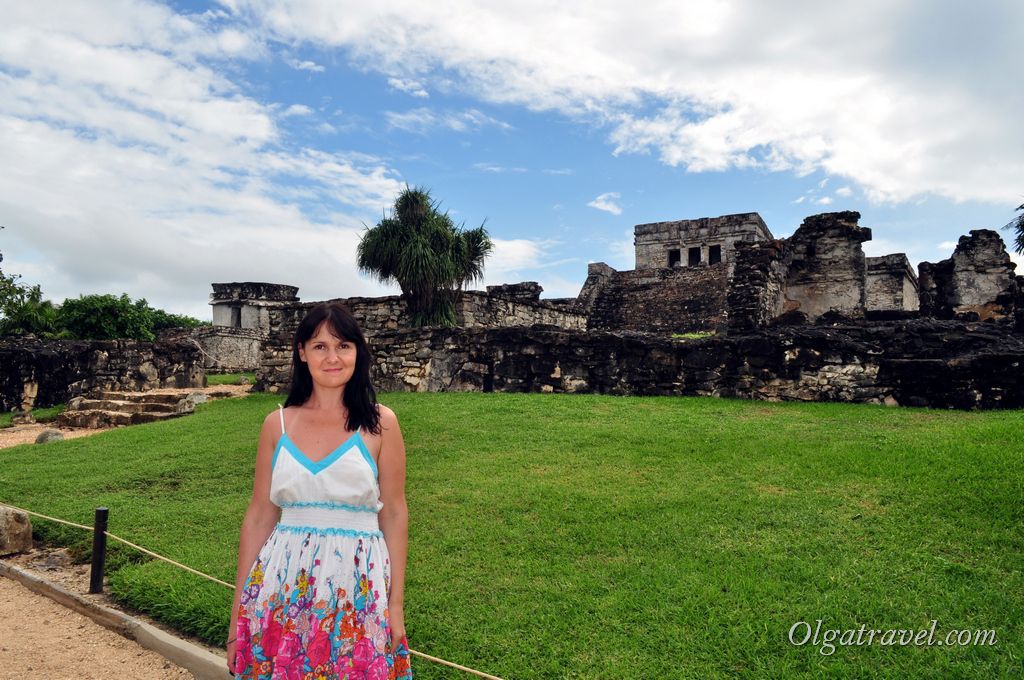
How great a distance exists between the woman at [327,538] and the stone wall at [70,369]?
14478mm

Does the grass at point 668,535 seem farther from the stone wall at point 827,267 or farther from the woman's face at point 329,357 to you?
the stone wall at point 827,267

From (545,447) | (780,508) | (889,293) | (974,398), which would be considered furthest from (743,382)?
(889,293)

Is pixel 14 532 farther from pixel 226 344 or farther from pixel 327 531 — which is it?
pixel 226 344

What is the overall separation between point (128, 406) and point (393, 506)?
12219mm

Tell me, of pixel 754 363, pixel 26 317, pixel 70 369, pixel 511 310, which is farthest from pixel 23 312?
pixel 754 363

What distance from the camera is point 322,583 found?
77.6 inches

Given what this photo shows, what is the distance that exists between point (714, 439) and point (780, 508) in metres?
1.85

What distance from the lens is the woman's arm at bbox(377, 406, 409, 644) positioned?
2.04m

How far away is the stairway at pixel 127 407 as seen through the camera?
38.4ft

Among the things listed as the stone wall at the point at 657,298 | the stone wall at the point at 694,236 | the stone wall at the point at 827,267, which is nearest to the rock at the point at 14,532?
the stone wall at the point at 827,267

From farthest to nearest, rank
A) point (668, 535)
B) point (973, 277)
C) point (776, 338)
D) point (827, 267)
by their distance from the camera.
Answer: point (973, 277)
point (827, 267)
point (776, 338)
point (668, 535)

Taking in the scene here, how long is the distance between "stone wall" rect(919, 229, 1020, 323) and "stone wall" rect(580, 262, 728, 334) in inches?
216

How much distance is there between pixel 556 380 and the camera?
9922mm

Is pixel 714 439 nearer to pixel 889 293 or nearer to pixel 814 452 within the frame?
pixel 814 452
